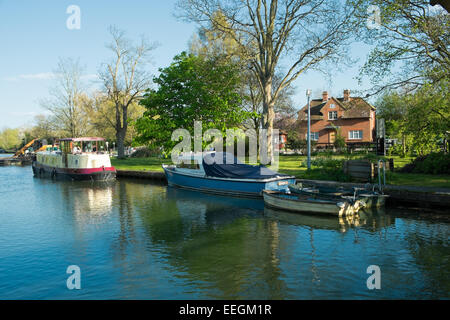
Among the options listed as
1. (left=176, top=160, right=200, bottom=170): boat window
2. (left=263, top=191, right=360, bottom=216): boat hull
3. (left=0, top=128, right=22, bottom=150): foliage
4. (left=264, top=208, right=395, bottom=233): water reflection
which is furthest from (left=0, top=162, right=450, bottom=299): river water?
(left=0, top=128, right=22, bottom=150): foliage

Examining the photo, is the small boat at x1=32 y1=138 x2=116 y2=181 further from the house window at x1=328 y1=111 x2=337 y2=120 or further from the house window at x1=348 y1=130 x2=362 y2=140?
the house window at x1=348 y1=130 x2=362 y2=140

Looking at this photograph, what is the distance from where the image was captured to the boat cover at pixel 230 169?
20.4 metres

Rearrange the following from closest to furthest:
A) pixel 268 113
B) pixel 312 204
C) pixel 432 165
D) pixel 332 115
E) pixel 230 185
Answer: pixel 312 204
pixel 230 185
pixel 432 165
pixel 268 113
pixel 332 115

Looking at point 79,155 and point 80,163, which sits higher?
point 79,155

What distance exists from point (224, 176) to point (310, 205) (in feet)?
23.7

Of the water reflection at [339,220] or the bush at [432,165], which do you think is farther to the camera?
the bush at [432,165]

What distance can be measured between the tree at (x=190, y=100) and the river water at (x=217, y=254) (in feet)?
50.4

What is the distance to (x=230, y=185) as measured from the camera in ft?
70.6

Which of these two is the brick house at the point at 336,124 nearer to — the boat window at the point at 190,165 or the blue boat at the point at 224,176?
the boat window at the point at 190,165

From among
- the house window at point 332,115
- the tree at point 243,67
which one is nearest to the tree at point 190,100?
the tree at point 243,67

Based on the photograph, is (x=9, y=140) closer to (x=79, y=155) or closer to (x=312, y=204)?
(x=79, y=155)

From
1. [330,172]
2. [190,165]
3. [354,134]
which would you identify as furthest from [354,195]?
[354,134]

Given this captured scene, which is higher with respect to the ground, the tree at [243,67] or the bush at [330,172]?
the tree at [243,67]
